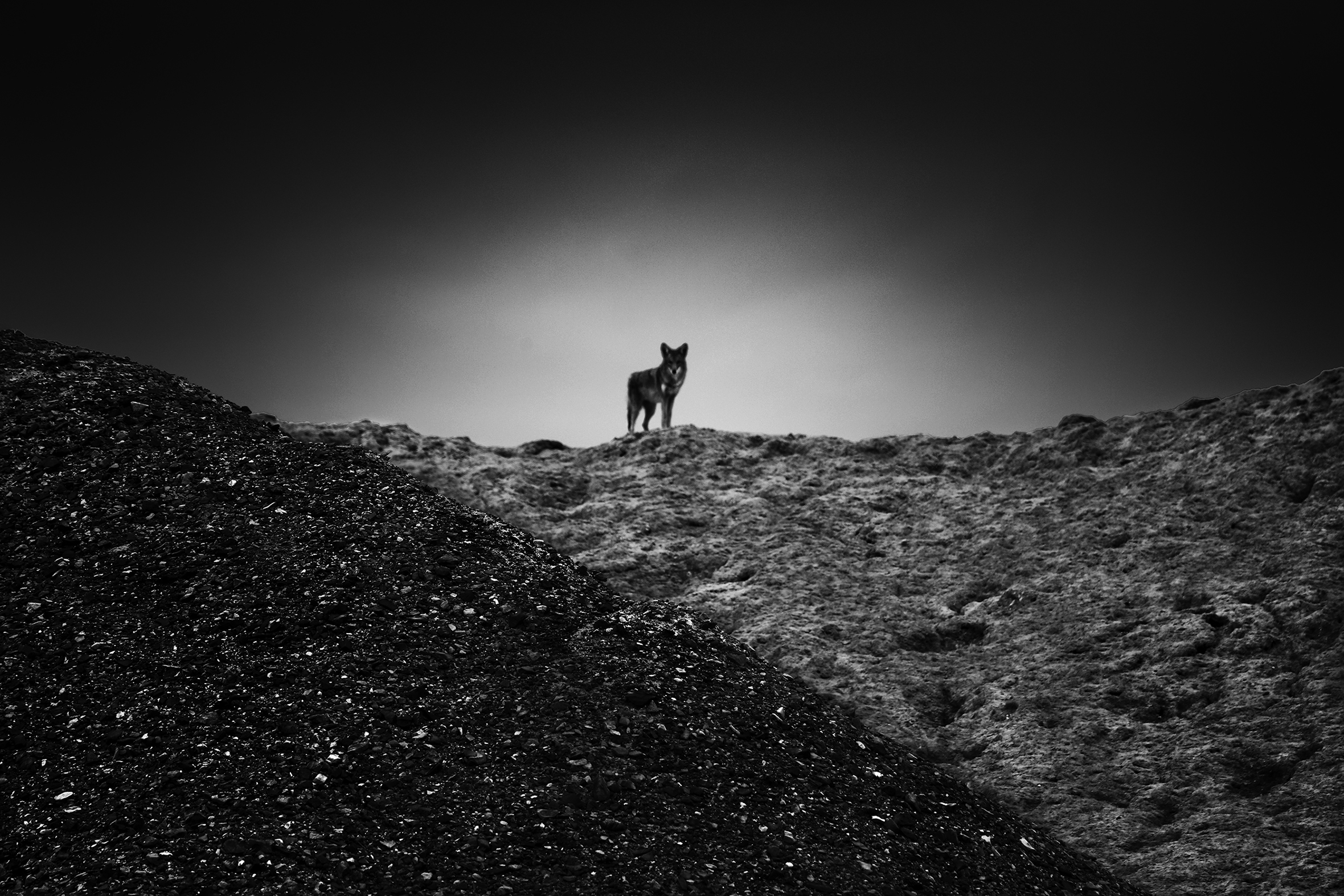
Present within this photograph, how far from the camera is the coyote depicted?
57.1ft

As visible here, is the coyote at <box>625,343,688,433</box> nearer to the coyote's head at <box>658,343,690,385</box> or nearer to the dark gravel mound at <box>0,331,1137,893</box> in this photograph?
the coyote's head at <box>658,343,690,385</box>

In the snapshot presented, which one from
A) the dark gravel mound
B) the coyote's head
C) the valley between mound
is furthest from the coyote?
the dark gravel mound

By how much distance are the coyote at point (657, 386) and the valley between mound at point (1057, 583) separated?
7.95 ft

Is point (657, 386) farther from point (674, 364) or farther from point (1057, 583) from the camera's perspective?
point (1057, 583)

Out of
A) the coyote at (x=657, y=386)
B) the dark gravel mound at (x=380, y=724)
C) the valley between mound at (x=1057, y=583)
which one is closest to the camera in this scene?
the dark gravel mound at (x=380, y=724)

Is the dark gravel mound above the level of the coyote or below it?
below

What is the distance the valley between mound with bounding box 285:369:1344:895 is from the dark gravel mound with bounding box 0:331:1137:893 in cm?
100

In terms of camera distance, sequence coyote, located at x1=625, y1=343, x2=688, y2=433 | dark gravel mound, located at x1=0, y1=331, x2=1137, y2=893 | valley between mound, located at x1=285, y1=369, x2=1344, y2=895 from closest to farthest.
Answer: dark gravel mound, located at x1=0, y1=331, x2=1137, y2=893
valley between mound, located at x1=285, y1=369, x2=1344, y2=895
coyote, located at x1=625, y1=343, x2=688, y2=433

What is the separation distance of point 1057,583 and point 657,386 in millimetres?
8466

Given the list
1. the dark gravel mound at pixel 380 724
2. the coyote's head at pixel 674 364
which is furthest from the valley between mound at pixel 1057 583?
the coyote's head at pixel 674 364

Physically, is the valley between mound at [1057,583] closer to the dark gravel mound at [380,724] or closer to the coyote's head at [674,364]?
the dark gravel mound at [380,724]

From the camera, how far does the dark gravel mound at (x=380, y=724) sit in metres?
5.98

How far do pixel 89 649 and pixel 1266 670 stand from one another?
31.8 feet

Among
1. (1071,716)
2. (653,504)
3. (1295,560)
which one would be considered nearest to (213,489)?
(653,504)
